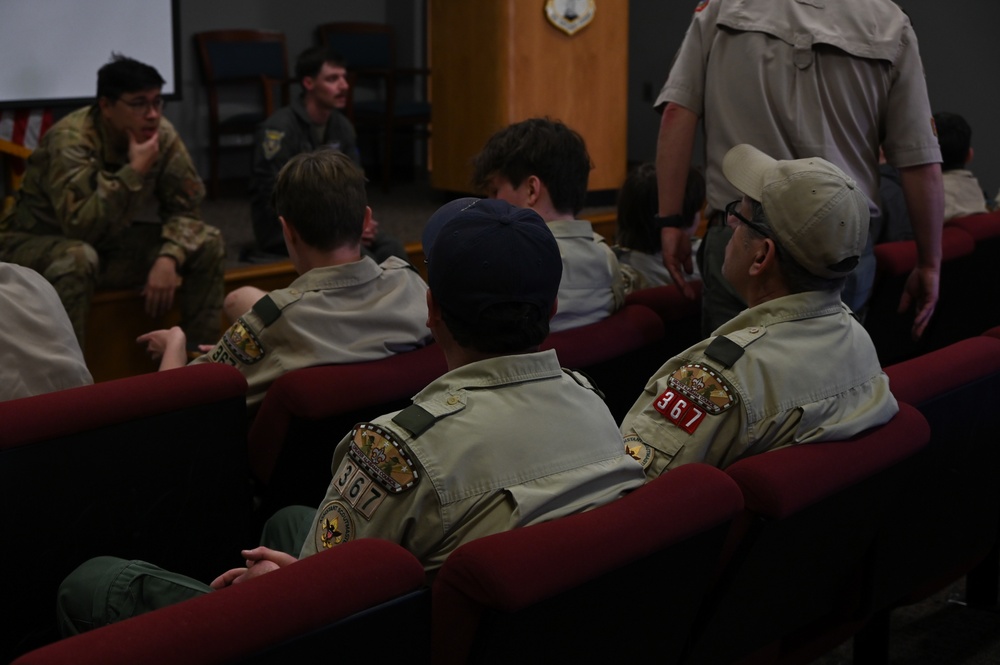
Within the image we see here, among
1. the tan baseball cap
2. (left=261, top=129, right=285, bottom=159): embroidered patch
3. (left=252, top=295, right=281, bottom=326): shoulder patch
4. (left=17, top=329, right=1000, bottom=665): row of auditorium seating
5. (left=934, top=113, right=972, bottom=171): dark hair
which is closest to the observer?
(left=17, top=329, right=1000, bottom=665): row of auditorium seating

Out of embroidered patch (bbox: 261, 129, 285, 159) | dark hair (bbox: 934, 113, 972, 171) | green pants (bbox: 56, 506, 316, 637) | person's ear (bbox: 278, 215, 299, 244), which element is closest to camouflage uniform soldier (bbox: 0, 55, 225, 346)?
embroidered patch (bbox: 261, 129, 285, 159)

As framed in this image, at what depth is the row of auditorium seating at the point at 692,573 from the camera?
1011mm

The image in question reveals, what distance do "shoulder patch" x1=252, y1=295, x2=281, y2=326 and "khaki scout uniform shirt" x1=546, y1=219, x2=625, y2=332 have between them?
60 centimetres

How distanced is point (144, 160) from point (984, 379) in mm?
2741

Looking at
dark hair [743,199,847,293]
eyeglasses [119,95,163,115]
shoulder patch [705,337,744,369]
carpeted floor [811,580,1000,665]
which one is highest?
eyeglasses [119,95,163,115]

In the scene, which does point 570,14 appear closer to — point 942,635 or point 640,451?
point 942,635

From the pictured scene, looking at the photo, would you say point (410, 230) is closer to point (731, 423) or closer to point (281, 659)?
point (731, 423)

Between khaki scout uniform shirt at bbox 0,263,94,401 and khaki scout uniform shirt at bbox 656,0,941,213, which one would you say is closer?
khaki scout uniform shirt at bbox 0,263,94,401

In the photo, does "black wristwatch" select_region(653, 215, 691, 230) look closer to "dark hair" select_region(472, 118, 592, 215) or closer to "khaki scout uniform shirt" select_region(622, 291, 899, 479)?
"dark hair" select_region(472, 118, 592, 215)

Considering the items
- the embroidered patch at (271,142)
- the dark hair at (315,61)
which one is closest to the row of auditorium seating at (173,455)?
the embroidered patch at (271,142)

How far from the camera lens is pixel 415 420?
1.29m

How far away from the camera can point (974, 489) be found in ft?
6.57

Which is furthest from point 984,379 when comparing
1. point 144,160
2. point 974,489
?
point 144,160

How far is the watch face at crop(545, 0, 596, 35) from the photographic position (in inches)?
229
